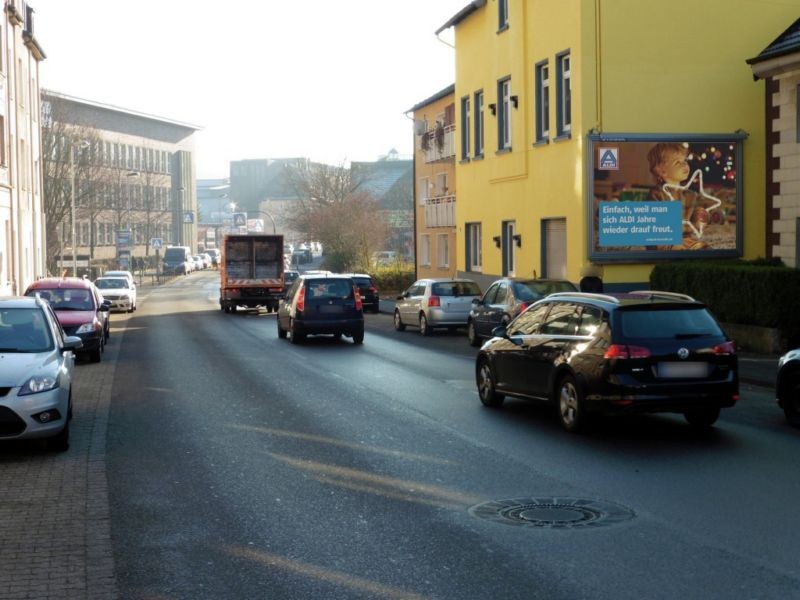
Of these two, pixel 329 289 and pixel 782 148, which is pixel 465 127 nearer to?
pixel 329 289

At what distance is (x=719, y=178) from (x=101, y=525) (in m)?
23.2

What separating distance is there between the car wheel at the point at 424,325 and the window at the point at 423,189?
23476 millimetres

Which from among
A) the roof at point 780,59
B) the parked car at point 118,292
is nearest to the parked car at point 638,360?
the roof at point 780,59

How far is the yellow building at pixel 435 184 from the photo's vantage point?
1773 inches

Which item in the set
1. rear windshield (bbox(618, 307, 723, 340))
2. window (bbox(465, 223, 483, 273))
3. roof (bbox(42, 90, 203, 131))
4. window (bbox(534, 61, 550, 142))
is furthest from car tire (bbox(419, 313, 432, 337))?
roof (bbox(42, 90, 203, 131))

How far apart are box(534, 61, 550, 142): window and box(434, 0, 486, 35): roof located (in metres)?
5.55

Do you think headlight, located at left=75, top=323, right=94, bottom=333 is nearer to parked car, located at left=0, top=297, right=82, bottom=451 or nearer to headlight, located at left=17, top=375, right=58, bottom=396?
parked car, located at left=0, top=297, right=82, bottom=451

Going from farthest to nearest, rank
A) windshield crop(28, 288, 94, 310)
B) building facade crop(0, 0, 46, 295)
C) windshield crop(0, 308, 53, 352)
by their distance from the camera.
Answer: building facade crop(0, 0, 46, 295) < windshield crop(28, 288, 94, 310) < windshield crop(0, 308, 53, 352)

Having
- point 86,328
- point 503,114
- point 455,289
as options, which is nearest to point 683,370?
point 86,328

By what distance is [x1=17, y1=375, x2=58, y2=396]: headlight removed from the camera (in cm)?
1068

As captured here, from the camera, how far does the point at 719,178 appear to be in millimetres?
28203

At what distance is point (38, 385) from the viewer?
35.4 feet

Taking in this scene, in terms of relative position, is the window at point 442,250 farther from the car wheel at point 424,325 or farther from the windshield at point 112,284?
the car wheel at point 424,325

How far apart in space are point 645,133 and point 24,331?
738 inches
